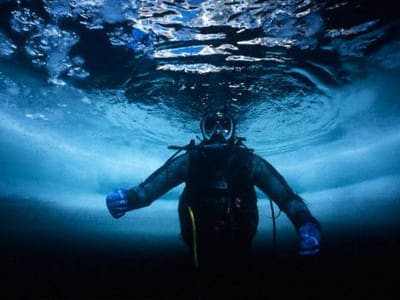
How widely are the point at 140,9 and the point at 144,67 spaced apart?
9.27ft

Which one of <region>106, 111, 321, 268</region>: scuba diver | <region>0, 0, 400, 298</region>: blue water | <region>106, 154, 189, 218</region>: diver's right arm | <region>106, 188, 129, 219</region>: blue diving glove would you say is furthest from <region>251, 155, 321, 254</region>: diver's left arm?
<region>0, 0, 400, 298</region>: blue water

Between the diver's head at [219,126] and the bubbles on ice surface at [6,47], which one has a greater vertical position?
the bubbles on ice surface at [6,47]

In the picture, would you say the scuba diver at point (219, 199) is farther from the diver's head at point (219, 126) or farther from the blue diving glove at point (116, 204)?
the diver's head at point (219, 126)

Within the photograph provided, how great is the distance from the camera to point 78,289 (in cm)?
760

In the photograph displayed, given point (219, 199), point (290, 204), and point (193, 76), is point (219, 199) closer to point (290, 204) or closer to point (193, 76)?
point (290, 204)

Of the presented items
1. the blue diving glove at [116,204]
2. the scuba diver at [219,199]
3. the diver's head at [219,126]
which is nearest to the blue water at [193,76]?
the diver's head at [219,126]

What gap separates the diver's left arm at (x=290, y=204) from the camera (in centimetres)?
419

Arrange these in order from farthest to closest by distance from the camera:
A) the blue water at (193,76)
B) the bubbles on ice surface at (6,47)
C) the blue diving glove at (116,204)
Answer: the bubbles on ice surface at (6,47) → the blue water at (193,76) → the blue diving glove at (116,204)

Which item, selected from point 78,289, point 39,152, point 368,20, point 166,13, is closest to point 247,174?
point 166,13

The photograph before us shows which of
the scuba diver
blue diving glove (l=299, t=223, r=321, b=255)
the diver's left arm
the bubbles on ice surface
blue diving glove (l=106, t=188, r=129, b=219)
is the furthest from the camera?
the bubbles on ice surface

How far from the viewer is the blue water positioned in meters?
6.72

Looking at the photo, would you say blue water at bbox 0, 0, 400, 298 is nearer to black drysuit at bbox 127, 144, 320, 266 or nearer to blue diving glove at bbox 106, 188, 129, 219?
black drysuit at bbox 127, 144, 320, 266

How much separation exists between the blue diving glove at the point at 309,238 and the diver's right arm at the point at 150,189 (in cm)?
290

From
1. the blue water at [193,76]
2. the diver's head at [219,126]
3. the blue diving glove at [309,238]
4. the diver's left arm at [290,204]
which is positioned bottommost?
the blue diving glove at [309,238]
